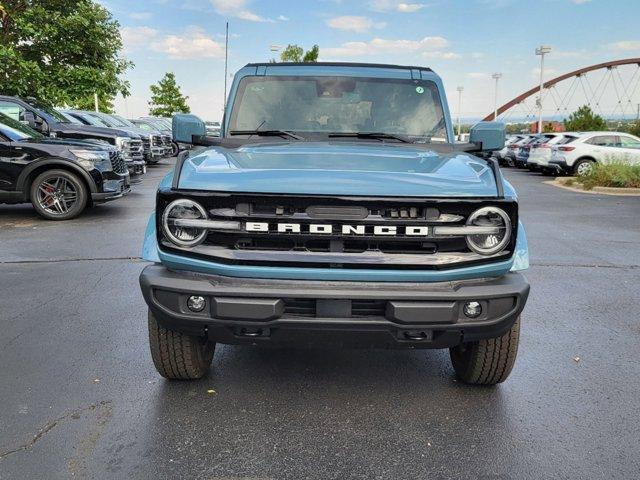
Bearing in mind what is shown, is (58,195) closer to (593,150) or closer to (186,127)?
(186,127)

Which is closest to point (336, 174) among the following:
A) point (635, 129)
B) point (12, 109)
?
point (12, 109)

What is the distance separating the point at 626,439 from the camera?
3.02 m

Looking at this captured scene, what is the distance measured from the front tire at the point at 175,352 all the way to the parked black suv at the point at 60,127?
8892 millimetres

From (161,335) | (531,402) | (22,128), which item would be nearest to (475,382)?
(531,402)

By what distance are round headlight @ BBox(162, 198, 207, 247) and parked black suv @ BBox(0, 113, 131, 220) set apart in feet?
24.1

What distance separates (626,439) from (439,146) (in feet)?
6.74

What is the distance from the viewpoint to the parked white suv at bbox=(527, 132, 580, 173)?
21.0m

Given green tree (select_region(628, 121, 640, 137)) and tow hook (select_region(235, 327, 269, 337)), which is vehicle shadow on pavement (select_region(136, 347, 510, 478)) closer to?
tow hook (select_region(235, 327, 269, 337))

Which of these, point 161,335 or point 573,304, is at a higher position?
point 161,335

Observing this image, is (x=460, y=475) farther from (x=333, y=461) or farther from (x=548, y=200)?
(x=548, y=200)

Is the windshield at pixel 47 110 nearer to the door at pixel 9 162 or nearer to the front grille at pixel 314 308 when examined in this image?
the door at pixel 9 162

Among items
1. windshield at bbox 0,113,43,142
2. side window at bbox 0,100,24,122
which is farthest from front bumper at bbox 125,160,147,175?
windshield at bbox 0,113,43,142

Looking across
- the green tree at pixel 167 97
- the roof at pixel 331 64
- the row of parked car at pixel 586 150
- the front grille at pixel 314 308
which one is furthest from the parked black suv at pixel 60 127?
the green tree at pixel 167 97

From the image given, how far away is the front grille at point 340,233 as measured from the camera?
9.27 ft
